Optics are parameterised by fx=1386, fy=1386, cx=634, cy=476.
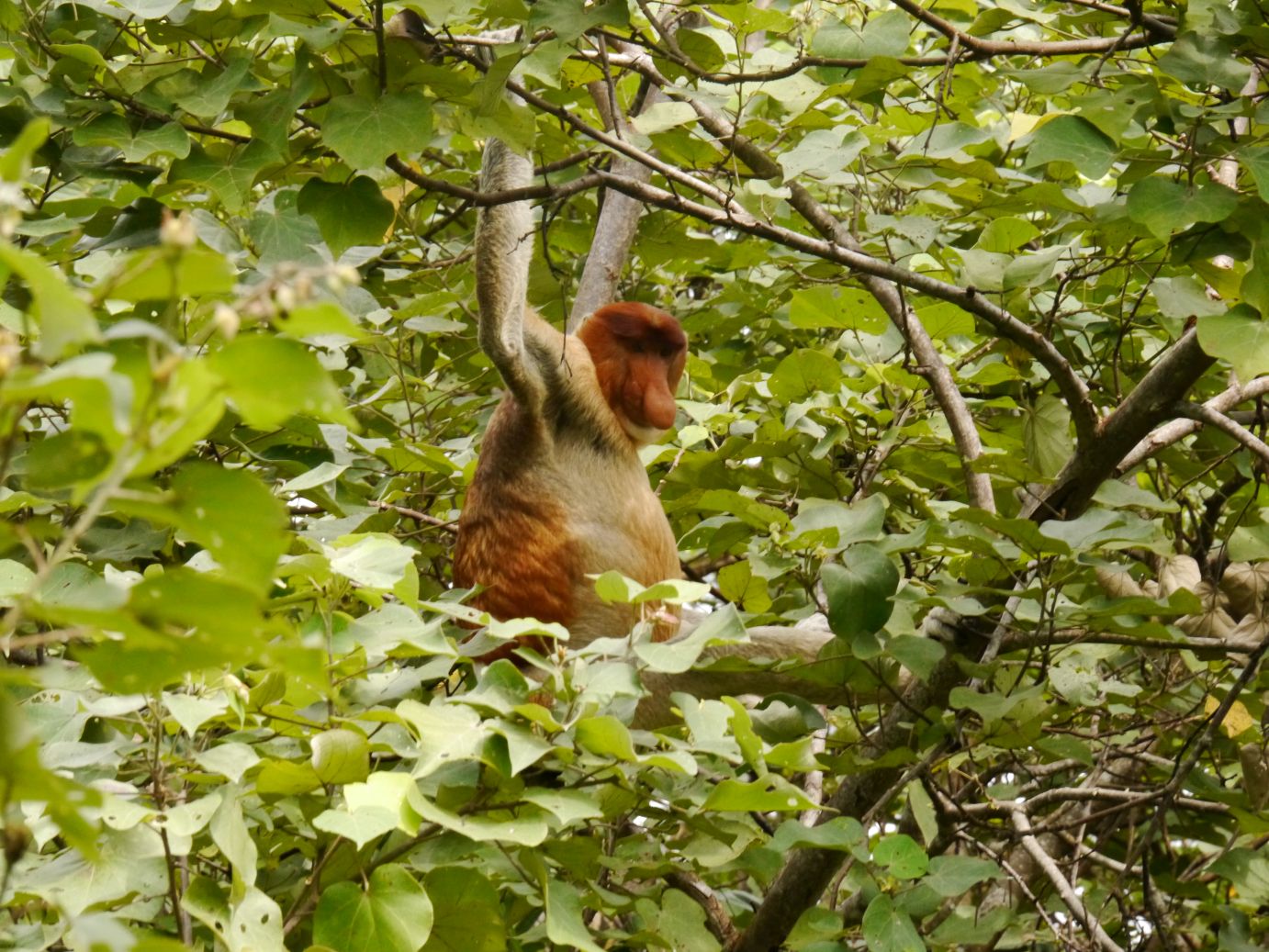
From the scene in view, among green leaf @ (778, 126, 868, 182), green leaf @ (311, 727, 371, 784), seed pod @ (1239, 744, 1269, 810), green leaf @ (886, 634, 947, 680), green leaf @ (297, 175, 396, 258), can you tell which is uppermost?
green leaf @ (778, 126, 868, 182)

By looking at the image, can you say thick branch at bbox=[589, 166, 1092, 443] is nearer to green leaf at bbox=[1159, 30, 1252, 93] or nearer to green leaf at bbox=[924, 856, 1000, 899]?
green leaf at bbox=[1159, 30, 1252, 93]

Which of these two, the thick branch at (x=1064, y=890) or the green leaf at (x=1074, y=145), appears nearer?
the green leaf at (x=1074, y=145)

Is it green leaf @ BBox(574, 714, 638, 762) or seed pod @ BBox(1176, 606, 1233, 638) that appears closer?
green leaf @ BBox(574, 714, 638, 762)

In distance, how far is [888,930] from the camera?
93.7 inches

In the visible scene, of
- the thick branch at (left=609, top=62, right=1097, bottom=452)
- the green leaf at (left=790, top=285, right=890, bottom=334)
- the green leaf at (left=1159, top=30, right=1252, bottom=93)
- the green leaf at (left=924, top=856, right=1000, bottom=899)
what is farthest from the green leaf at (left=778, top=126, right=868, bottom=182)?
the green leaf at (left=924, top=856, right=1000, bottom=899)

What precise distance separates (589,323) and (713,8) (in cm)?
99

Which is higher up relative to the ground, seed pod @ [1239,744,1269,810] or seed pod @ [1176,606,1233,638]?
seed pod @ [1176,606,1233,638]

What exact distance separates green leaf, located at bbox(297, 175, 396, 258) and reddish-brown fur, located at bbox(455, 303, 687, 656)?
2.60ft

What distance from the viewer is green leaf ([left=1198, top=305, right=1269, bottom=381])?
2.37 meters

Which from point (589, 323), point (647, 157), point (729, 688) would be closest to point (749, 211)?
point (647, 157)

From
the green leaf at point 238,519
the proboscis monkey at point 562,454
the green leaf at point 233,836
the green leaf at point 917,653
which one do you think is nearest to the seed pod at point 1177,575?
the green leaf at point 917,653

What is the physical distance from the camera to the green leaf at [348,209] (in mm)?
2664

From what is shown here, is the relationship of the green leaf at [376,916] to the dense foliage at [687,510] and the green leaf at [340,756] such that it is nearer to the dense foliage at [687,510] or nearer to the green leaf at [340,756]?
the dense foliage at [687,510]

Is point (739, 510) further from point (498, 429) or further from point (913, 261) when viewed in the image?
point (913, 261)
